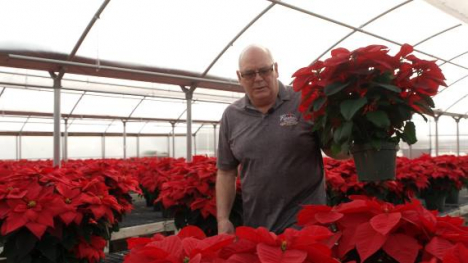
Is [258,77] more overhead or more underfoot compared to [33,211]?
more overhead

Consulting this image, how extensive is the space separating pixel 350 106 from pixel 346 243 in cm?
40

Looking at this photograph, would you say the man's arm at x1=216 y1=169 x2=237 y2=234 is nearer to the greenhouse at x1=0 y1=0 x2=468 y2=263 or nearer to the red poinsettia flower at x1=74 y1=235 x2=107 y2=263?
the greenhouse at x1=0 y1=0 x2=468 y2=263

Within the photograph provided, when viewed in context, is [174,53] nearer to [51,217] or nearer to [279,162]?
[51,217]

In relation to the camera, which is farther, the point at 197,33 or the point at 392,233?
the point at 197,33

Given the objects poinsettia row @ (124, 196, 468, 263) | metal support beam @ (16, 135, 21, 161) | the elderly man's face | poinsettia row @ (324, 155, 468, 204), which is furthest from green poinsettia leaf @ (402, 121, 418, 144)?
metal support beam @ (16, 135, 21, 161)

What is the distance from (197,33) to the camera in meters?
5.51

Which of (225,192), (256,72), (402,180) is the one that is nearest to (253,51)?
(256,72)

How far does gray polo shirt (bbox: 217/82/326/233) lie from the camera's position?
168cm

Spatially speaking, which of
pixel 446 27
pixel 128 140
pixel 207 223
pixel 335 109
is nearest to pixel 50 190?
pixel 207 223

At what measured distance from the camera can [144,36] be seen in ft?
16.8

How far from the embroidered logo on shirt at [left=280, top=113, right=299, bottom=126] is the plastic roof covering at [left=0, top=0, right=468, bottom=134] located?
3.38 m

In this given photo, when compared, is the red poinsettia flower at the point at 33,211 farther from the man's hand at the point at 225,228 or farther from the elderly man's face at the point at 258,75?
the elderly man's face at the point at 258,75

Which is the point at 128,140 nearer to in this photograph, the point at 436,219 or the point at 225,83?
the point at 225,83

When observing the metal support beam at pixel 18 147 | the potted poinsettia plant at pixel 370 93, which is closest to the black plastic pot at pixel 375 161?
the potted poinsettia plant at pixel 370 93
